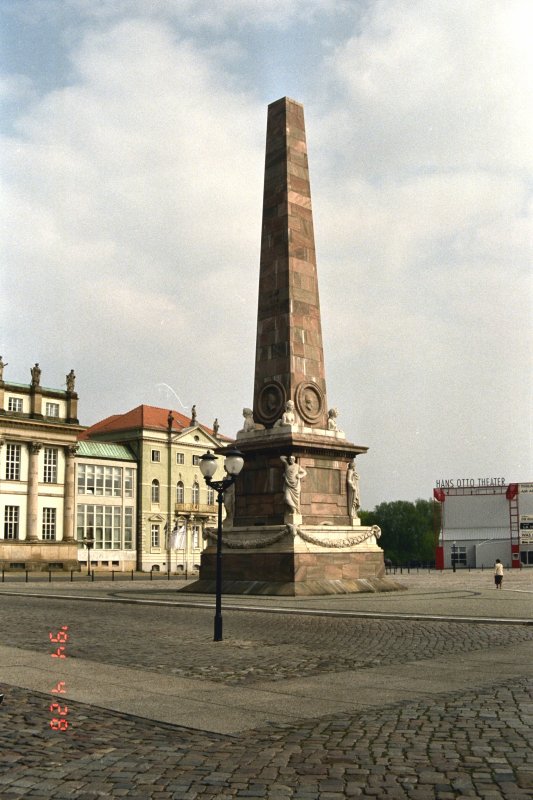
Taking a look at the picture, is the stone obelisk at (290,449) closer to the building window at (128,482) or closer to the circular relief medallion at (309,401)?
the circular relief medallion at (309,401)

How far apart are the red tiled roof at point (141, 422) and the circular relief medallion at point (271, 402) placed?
5470cm

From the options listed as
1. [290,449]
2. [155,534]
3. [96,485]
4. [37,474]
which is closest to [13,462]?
[37,474]

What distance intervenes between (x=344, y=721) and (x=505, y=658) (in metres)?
5.46

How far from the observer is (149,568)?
83.1 metres

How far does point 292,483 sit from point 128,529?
5690 cm

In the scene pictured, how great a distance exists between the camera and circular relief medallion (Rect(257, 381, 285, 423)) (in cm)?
3053

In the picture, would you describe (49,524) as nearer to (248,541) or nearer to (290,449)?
(248,541)

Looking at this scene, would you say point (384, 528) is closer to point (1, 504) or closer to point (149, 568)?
point (149, 568)

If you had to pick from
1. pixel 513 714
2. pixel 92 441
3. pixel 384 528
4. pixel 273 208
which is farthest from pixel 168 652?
pixel 384 528

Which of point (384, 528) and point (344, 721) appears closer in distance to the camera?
point (344, 721)

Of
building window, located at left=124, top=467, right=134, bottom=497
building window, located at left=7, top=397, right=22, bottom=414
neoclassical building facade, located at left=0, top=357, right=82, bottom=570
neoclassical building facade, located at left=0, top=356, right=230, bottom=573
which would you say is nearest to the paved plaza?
neoclassical building facade, located at left=0, top=356, right=230, bottom=573

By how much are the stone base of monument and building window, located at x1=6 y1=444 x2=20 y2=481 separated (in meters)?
44.3
